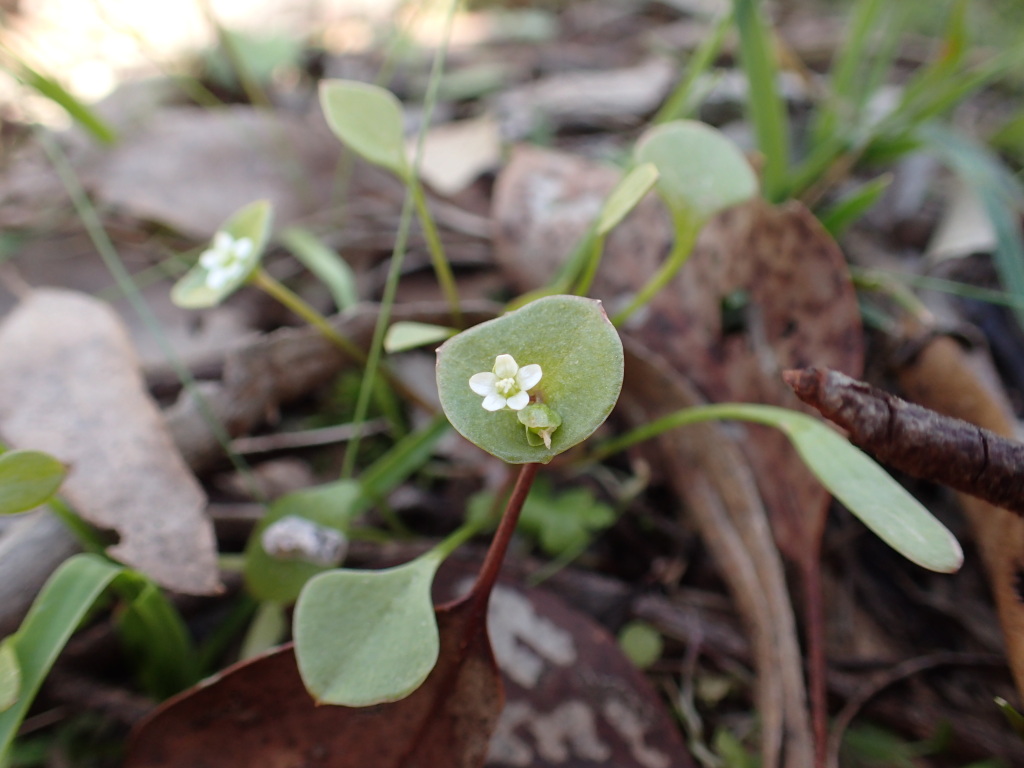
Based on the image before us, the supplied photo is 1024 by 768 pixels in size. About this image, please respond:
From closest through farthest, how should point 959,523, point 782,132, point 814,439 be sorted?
point 814,439 → point 959,523 → point 782,132

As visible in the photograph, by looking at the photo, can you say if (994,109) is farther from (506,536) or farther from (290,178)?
(506,536)

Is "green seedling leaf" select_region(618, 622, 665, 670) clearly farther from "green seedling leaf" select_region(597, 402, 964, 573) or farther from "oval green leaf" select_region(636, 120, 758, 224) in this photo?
"oval green leaf" select_region(636, 120, 758, 224)

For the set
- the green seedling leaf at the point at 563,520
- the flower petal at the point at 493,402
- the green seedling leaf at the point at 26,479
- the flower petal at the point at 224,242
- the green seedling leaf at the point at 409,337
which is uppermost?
the flower petal at the point at 493,402

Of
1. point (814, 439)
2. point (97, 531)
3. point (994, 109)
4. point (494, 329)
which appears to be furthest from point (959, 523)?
point (994, 109)

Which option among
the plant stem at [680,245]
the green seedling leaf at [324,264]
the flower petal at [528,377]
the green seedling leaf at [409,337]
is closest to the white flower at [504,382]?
the flower petal at [528,377]

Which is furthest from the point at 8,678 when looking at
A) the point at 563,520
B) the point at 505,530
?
the point at 563,520

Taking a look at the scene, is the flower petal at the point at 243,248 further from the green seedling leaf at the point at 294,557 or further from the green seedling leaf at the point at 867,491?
the green seedling leaf at the point at 867,491
